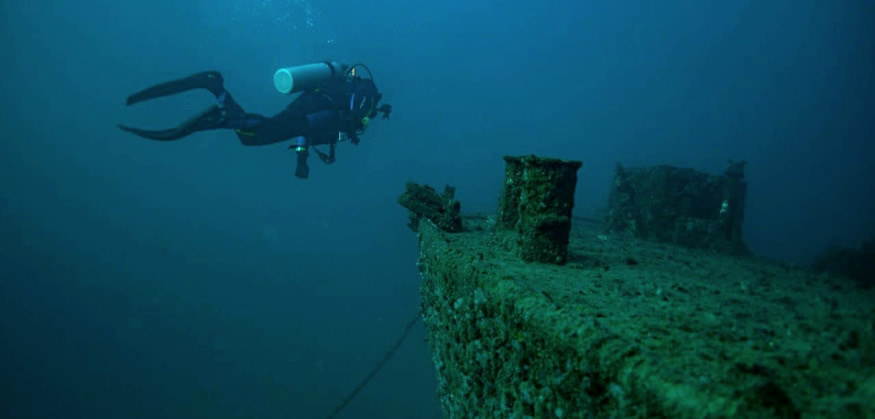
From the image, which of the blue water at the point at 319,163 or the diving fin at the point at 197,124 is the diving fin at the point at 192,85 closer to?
the diving fin at the point at 197,124

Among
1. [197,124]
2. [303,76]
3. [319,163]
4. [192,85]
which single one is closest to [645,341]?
[197,124]

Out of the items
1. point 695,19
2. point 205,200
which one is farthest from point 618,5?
point 205,200

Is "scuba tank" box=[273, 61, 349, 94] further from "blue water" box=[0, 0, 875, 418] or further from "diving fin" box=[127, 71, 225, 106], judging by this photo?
"blue water" box=[0, 0, 875, 418]

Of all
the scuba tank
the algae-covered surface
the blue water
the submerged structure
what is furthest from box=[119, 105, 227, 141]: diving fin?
the blue water

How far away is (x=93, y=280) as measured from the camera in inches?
1220

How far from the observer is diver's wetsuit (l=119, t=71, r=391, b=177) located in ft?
25.2

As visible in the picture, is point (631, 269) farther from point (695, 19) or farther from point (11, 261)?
point (695, 19)

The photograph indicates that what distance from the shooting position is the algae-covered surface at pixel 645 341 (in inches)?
46.9

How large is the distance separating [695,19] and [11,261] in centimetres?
15628

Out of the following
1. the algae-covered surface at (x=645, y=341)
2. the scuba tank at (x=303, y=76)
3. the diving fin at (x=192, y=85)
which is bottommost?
the algae-covered surface at (x=645, y=341)

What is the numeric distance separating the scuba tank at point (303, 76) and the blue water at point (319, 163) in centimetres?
1653

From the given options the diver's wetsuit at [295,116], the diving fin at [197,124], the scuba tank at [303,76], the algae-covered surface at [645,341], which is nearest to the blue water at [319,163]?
the diver's wetsuit at [295,116]

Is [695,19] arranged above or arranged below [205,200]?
above

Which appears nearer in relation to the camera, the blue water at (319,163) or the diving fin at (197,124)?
the diving fin at (197,124)
